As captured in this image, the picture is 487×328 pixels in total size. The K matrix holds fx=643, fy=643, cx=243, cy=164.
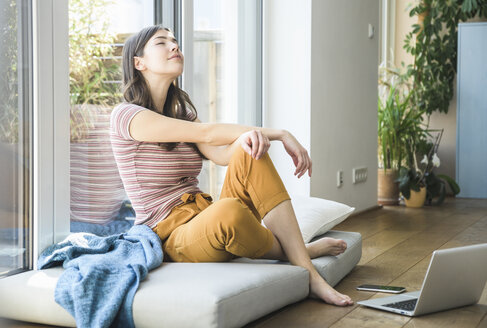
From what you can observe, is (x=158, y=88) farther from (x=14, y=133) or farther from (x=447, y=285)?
(x=447, y=285)

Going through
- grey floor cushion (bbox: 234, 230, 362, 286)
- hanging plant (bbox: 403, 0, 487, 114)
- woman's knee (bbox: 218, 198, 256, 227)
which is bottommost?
grey floor cushion (bbox: 234, 230, 362, 286)

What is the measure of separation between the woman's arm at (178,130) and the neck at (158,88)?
21 centimetres

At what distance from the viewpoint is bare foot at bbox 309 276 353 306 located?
215 centimetres

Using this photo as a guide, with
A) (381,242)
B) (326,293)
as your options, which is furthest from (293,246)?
(381,242)

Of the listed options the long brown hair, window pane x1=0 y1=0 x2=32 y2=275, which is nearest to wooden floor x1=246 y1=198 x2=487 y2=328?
the long brown hair

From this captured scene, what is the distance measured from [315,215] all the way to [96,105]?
1.04 m

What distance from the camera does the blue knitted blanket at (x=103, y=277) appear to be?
71.0 inches

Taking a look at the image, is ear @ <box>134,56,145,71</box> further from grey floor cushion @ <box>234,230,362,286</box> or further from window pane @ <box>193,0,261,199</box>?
window pane @ <box>193,0,261,199</box>

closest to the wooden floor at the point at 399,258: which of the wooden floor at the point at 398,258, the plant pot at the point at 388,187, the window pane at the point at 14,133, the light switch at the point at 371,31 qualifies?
the wooden floor at the point at 398,258

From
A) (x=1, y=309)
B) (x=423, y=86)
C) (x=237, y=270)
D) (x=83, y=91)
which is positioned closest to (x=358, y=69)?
(x=423, y=86)

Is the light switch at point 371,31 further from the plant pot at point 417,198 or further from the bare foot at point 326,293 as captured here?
the bare foot at point 326,293

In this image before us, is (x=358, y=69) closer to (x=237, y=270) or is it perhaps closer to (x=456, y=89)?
(x=456, y=89)

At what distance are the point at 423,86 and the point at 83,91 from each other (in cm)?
435

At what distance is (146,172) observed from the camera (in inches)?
89.8
